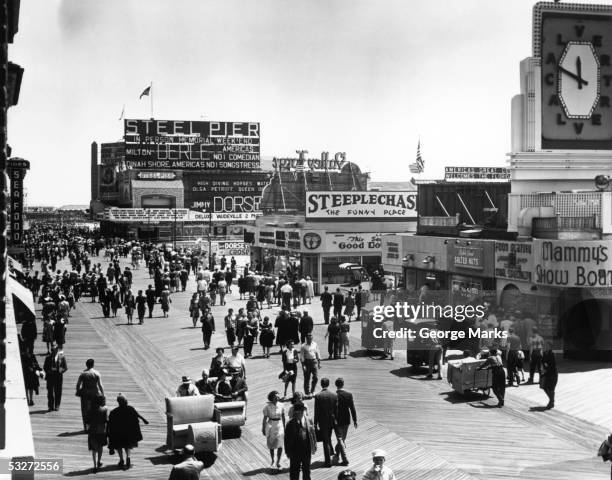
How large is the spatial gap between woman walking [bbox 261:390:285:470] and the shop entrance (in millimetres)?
12872

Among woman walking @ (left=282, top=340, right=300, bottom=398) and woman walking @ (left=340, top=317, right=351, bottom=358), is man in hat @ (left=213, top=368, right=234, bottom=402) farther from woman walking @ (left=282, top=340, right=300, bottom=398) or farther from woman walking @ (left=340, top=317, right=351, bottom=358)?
woman walking @ (left=340, top=317, right=351, bottom=358)

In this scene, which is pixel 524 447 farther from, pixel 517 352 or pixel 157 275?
pixel 157 275

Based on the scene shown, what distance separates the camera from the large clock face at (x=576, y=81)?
27750 mm

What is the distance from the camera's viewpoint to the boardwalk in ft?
45.3

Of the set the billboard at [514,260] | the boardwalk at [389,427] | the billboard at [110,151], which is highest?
the billboard at [110,151]

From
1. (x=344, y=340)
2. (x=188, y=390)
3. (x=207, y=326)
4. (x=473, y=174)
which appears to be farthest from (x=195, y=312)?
(x=473, y=174)

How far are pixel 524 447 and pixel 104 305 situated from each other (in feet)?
74.0

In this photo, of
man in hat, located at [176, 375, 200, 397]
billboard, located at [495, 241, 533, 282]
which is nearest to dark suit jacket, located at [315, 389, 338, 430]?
man in hat, located at [176, 375, 200, 397]

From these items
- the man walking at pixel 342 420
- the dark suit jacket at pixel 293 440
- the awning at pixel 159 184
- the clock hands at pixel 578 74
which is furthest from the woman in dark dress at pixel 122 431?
the awning at pixel 159 184

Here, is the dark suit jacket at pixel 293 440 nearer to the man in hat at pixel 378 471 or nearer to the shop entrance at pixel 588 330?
the man in hat at pixel 378 471

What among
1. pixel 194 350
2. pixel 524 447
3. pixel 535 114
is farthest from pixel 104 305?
pixel 524 447

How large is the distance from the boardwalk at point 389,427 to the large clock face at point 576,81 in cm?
923

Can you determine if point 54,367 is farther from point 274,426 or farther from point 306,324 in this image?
point 306,324

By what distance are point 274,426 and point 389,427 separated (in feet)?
10.7
